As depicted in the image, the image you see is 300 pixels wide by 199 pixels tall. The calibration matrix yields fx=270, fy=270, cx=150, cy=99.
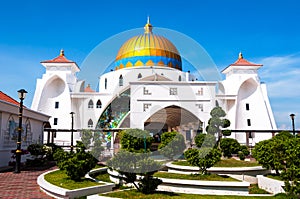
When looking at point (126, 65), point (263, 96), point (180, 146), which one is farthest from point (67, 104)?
point (263, 96)

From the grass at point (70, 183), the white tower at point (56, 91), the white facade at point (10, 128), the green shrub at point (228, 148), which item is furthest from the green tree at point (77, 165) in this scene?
the white tower at point (56, 91)

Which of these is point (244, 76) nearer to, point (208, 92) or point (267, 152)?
point (208, 92)

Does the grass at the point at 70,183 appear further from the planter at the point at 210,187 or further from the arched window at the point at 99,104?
the arched window at the point at 99,104

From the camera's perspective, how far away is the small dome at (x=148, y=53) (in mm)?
29406

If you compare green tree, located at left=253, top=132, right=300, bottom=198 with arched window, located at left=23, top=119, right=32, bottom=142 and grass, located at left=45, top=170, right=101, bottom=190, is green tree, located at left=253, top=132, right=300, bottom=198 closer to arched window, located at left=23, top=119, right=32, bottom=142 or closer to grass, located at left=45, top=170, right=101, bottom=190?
grass, located at left=45, top=170, right=101, bottom=190

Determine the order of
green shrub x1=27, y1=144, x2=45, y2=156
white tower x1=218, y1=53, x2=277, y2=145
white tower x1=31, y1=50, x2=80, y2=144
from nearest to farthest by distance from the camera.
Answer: green shrub x1=27, y1=144, x2=45, y2=156, white tower x1=31, y1=50, x2=80, y2=144, white tower x1=218, y1=53, x2=277, y2=145

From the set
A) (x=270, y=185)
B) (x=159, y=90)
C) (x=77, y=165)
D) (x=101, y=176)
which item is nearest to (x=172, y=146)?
(x=101, y=176)

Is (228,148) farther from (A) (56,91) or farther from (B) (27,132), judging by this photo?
(A) (56,91)

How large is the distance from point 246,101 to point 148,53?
38.1 feet

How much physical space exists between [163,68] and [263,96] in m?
10.9

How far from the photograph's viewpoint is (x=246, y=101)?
2833cm

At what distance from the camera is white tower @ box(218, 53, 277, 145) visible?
27391 mm

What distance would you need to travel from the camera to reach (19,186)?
715 cm

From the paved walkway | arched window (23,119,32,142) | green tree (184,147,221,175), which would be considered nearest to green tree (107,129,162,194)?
the paved walkway
